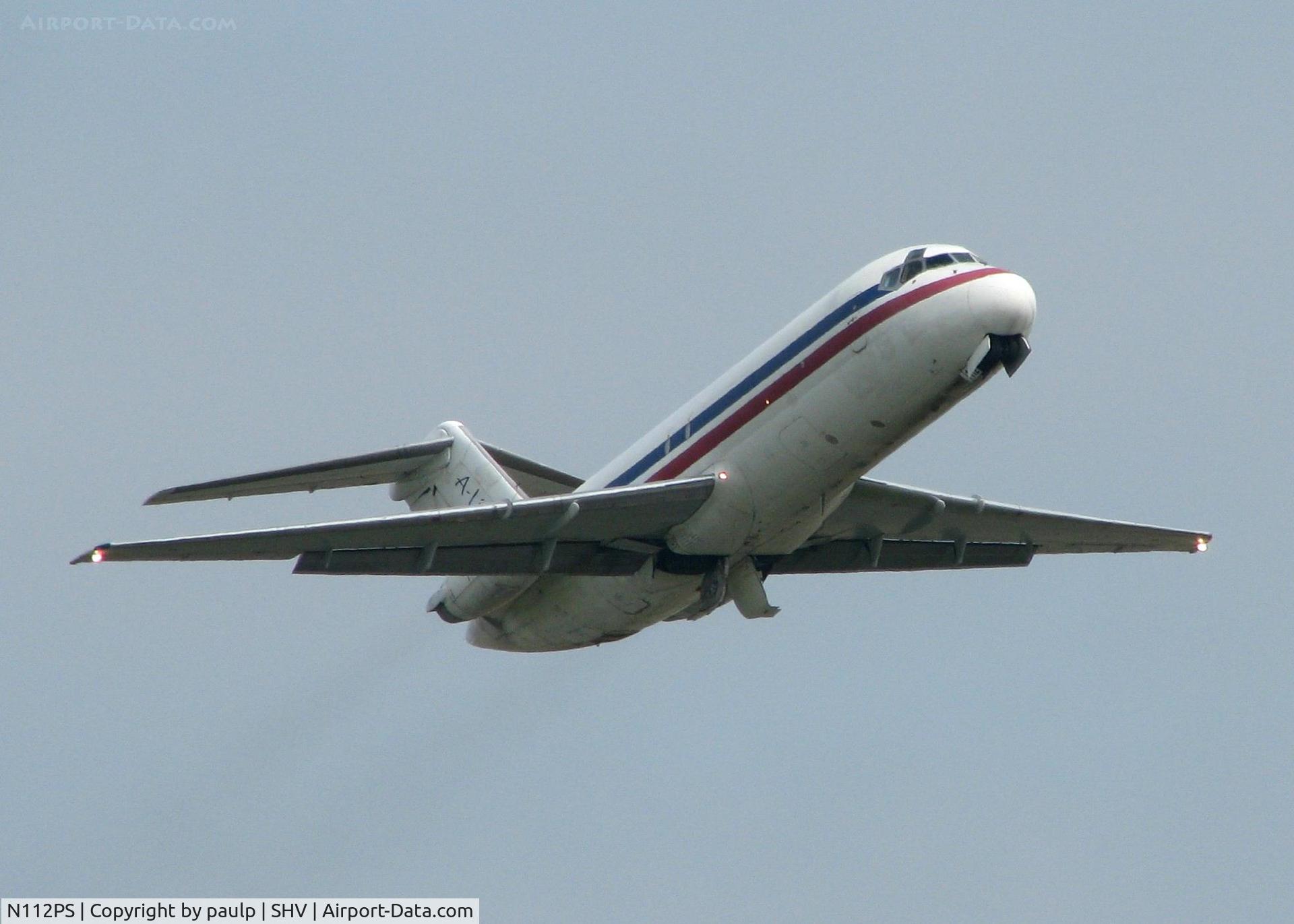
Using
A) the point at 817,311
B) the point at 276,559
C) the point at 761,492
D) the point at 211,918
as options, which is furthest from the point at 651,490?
the point at 211,918

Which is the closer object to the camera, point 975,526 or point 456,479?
point 975,526

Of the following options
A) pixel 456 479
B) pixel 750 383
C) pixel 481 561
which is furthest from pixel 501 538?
pixel 456 479

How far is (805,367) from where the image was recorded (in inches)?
1234

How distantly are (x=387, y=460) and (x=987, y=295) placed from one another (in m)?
13.3

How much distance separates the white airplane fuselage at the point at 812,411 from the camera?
→ 98.8 feet

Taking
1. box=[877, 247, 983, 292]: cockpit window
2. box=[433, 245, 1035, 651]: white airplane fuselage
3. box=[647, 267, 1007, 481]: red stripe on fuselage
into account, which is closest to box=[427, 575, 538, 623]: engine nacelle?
box=[433, 245, 1035, 651]: white airplane fuselage

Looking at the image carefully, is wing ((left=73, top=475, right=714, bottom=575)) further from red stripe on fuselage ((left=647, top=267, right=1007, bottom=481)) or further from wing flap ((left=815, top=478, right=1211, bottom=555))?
wing flap ((left=815, top=478, right=1211, bottom=555))

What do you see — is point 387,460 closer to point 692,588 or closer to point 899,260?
point 692,588

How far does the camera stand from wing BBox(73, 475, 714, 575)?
3167 cm

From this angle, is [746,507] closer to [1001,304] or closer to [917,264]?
[917,264]

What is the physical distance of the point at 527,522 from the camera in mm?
32688

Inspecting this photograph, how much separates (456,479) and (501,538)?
534cm

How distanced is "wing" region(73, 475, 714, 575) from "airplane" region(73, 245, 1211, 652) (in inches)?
1.4

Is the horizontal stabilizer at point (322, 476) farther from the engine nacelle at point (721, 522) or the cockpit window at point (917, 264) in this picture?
the cockpit window at point (917, 264)
